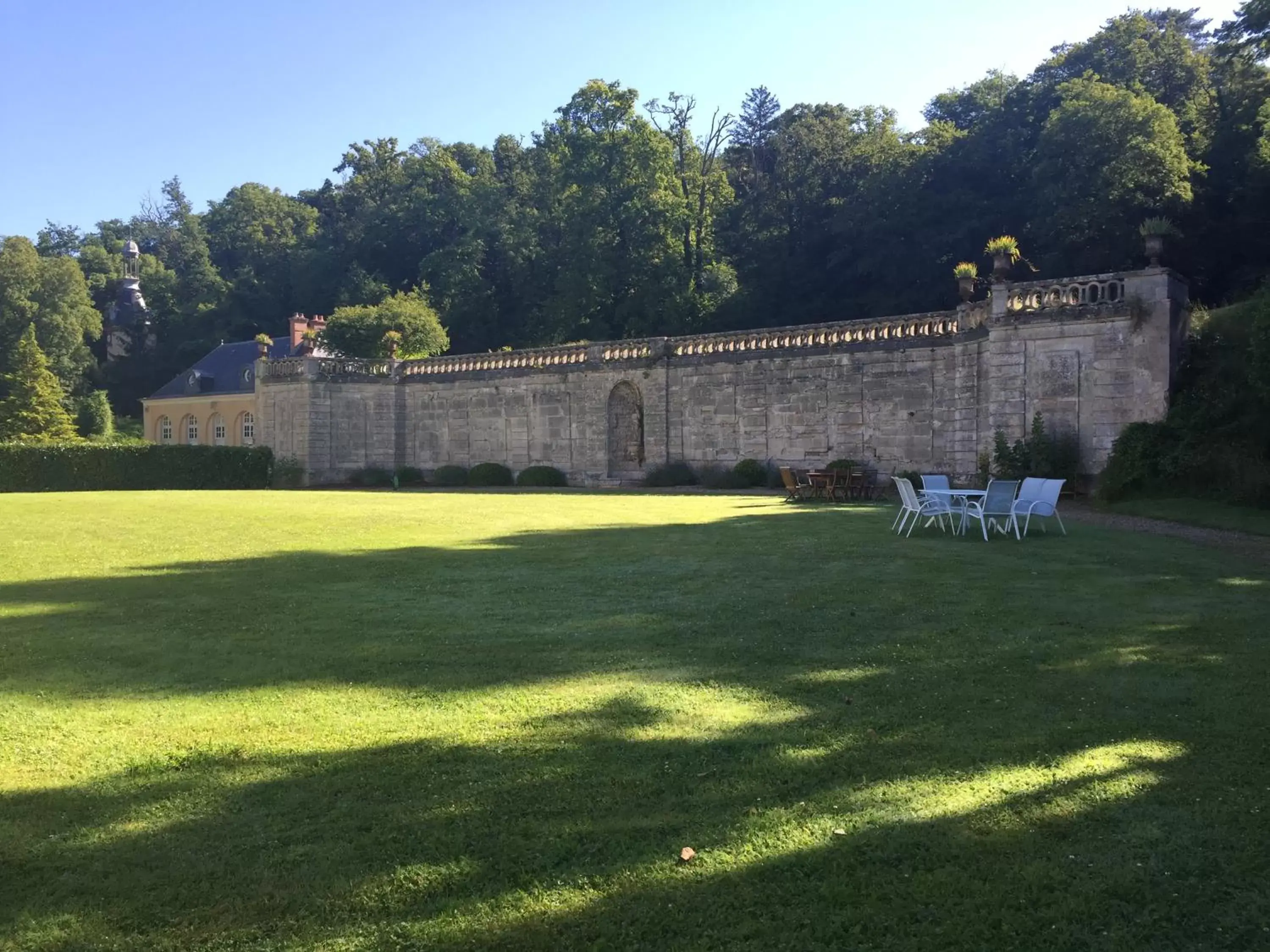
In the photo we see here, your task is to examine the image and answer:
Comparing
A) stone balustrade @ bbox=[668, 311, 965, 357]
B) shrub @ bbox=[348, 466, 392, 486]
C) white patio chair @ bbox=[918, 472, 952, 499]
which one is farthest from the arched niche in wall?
white patio chair @ bbox=[918, 472, 952, 499]

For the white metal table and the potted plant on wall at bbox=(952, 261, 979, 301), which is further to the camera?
the potted plant on wall at bbox=(952, 261, 979, 301)

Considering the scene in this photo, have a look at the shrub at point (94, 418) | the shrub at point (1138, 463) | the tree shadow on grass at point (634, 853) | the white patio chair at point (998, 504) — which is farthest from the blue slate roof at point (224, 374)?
the tree shadow on grass at point (634, 853)

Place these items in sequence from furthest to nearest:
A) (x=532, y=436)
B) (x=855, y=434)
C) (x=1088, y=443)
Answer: (x=532, y=436)
(x=855, y=434)
(x=1088, y=443)

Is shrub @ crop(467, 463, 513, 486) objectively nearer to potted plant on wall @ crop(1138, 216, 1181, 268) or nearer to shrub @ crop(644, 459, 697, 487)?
shrub @ crop(644, 459, 697, 487)

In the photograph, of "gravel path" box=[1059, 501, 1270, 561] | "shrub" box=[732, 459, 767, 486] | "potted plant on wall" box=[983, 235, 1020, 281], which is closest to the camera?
"gravel path" box=[1059, 501, 1270, 561]

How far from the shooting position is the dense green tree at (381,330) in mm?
Answer: 36688

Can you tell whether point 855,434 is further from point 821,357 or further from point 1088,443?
point 1088,443

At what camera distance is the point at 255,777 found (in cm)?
384

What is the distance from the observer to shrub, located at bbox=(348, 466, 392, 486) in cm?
3256

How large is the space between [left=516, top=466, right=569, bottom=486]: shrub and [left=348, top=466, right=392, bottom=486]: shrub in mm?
5289

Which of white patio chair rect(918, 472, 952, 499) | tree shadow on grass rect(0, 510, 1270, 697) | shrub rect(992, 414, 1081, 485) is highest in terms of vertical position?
shrub rect(992, 414, 1081, 485)

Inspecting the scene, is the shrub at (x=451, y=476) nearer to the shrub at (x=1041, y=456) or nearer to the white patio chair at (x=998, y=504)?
the shrub at (x=1041, y=456)

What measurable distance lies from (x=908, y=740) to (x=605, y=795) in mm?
1448

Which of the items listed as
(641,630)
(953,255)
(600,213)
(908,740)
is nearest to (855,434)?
(953,255)
